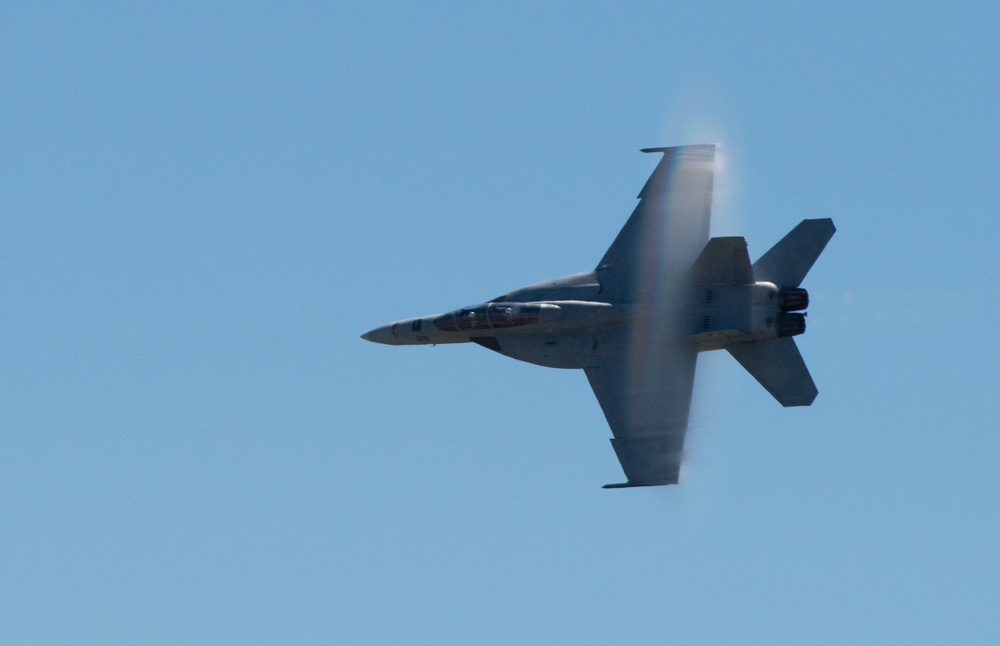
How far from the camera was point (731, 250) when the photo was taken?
4012cm

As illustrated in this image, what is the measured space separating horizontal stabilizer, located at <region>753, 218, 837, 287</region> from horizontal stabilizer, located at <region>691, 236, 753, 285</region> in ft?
2.64

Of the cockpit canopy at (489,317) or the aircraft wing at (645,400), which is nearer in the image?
the aircraft wing at (645,400)

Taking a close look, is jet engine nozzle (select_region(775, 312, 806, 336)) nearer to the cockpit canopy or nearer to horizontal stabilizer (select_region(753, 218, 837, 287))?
horizontal stabilizer (select_region(753, 218, 837, 287))

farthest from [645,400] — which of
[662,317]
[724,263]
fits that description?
[724,263]

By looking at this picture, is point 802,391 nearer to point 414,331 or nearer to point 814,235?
point 814,235

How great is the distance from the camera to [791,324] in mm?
40688

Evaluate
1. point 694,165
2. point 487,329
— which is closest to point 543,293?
point 487,329

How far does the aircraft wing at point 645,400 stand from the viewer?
40.5 metres

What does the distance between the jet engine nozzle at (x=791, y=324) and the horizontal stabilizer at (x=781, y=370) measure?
0.71 ft

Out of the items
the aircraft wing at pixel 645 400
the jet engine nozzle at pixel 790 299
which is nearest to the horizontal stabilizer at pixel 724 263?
the jet engine nozzle at pixel 790 299

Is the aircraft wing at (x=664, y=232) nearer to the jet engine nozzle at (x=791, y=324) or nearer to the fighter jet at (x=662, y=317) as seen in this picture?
the fighter jet at (x=662, y=317)

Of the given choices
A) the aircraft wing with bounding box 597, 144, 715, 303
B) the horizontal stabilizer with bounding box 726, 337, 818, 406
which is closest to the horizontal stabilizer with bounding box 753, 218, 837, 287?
the horizontal stabilizer with bounding box 726, 337, 818, 406

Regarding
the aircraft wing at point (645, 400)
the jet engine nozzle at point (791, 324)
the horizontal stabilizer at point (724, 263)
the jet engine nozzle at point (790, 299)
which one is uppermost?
the horizontal stabilizer at point (724, 263)

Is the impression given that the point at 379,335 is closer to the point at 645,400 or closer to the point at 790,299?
the point at 645,400
